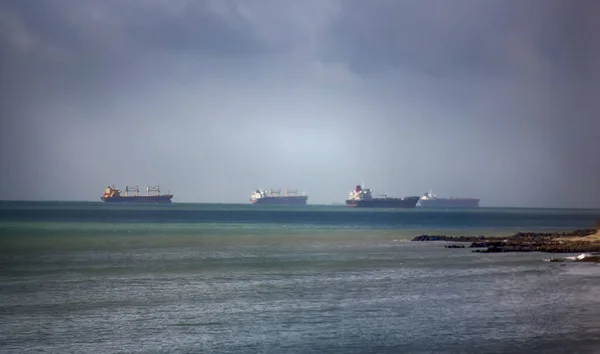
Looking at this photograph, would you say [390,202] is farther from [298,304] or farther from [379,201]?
[298,304]

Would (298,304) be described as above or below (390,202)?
below

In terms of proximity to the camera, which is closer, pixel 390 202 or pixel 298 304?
pixel 298 304

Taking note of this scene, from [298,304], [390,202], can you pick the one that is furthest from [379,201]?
[298,304]

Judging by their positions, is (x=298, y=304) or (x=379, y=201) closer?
(x=298, y=304)

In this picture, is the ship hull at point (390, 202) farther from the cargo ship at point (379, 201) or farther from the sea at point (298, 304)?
the sea at point (298, 304)

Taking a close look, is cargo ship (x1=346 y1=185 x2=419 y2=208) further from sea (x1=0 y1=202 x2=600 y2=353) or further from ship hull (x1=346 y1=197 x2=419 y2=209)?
sea (x1=0 y1=202 x2=600 y2=353)

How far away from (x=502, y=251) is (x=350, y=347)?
25731mm

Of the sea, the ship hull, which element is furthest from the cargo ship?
the sea

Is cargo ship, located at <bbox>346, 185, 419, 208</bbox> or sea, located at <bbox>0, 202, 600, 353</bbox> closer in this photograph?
sea, located at <bbox>0, 202, 600, 353</bbox>

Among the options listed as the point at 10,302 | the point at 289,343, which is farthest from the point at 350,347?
the point at 10,302

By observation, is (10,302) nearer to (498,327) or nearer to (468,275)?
(498,327)

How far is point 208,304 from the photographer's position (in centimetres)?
2075

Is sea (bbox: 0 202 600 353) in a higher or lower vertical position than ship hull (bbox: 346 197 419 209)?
lower

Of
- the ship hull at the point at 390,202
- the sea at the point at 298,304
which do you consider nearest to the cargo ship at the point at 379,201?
the ship hull at the point at 390,202
